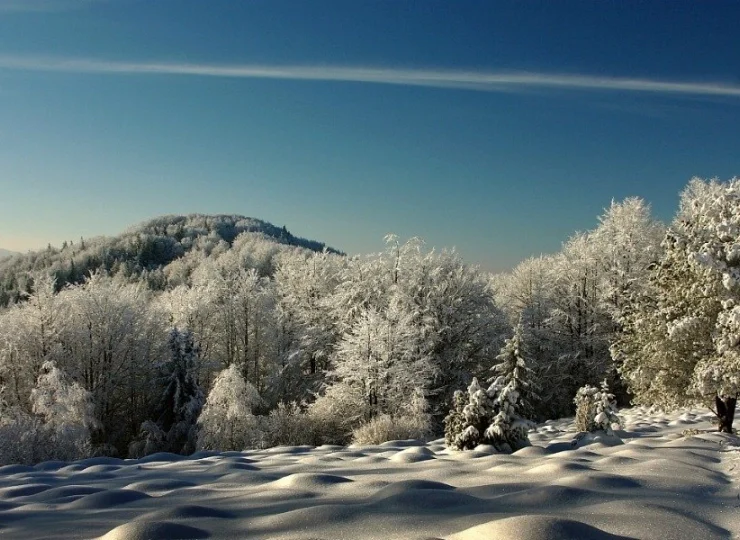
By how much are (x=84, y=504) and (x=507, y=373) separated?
54.1 ft

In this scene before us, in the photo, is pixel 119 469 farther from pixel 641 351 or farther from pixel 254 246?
pixel 254 246

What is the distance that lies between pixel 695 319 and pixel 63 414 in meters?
22.9

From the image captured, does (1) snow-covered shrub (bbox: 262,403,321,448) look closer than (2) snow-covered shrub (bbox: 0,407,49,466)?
No

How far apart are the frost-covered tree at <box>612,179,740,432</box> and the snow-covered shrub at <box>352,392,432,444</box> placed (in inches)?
314

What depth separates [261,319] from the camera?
38.5 meters

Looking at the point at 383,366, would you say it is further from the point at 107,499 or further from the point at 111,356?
the point at 107,499

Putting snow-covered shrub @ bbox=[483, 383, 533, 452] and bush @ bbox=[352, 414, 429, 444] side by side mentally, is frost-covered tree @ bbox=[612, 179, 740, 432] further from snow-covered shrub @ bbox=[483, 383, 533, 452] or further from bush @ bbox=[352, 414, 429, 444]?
bush @ bbox=[352, 414, 429, 444]

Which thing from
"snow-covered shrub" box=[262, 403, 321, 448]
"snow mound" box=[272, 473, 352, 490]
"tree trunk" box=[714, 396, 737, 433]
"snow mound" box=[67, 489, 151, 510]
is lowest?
"snow-covered shrub" box=[262, 403, 321, 448]

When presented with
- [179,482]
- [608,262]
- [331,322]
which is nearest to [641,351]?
[179,482]

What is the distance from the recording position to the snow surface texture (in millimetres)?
4176

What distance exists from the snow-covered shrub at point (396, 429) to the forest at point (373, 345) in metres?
0.08

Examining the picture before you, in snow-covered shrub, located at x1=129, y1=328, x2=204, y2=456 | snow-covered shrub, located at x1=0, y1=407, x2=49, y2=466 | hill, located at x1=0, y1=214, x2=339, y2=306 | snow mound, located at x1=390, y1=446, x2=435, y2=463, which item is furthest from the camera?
hill, located at x1=0, y1=214, x2=339, y2=306

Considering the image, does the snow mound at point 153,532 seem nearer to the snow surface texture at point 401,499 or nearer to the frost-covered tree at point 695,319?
the snow surface texture at point 401,499

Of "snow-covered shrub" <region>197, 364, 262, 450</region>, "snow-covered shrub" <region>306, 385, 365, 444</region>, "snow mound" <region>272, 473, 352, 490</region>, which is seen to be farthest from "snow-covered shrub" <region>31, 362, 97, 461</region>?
"snow mound" <region>272, 473, 352, 490</region>
